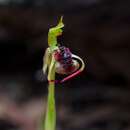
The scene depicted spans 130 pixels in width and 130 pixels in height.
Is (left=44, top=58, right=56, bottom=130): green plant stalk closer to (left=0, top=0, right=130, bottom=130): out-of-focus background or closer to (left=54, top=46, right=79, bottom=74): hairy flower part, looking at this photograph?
(left=54, top=46, right=79, bottom=74): hairy flower part

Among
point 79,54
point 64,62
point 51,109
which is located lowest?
point 51,109

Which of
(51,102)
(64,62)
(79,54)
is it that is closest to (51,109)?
(51,102)

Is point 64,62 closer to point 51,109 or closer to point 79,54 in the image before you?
point 51,109

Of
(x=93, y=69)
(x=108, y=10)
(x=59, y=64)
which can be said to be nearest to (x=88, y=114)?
(x=93, y=69)

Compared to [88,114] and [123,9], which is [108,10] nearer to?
[123,9]

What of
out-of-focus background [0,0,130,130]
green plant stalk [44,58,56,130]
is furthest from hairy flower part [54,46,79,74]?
out-of-focus background [0,0,130,130]

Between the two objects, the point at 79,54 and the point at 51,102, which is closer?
the point at 51,102

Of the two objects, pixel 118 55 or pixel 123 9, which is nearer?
pixel 123 9

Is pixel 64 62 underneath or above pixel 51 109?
above
